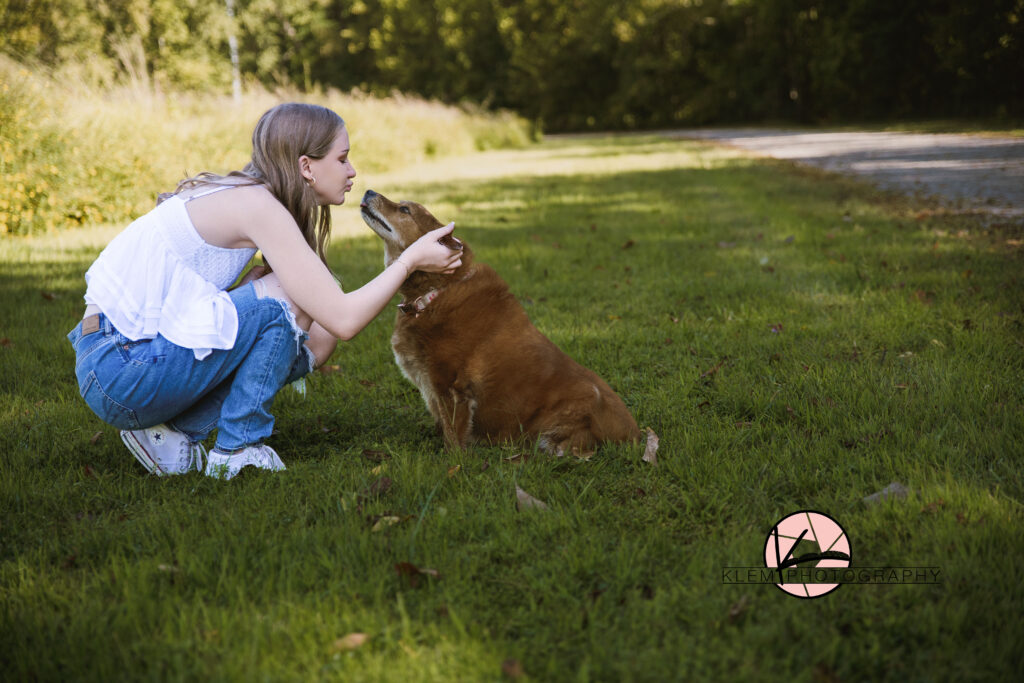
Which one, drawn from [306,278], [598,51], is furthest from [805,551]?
[598,51]

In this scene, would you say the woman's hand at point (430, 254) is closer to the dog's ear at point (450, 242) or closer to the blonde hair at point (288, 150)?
the dog's ear at point (450, 242)

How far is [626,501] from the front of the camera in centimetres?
276

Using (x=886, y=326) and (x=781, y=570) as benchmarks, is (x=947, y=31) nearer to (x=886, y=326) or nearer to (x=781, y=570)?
(x=886, y=326)

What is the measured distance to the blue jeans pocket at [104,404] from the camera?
2.85 metres

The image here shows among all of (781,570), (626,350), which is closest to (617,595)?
(781,570)

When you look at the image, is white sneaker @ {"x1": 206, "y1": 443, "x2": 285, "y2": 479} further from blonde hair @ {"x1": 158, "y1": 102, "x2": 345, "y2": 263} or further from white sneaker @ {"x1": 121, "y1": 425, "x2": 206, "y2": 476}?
blonde hair @ {"x1": 158, "y1": 102, "x2": 345, "y2": 263}

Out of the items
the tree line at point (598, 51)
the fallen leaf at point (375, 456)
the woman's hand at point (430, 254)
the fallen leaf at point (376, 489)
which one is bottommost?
the fallen leaf at point (375, 456)

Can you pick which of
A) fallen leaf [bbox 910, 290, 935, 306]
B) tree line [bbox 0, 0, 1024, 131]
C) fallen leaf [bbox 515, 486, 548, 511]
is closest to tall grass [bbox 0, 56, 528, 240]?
tree line [bbox 0, 0, 1024, 131]

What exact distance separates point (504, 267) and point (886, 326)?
11.4ft

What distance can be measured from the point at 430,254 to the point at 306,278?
53cm

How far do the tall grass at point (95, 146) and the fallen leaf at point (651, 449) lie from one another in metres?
8.09

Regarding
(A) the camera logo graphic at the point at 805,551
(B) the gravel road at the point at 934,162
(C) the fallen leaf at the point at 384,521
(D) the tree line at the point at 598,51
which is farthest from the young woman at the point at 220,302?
(D) the tree line at the point at 598,51

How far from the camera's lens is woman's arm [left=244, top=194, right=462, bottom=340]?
113 inches

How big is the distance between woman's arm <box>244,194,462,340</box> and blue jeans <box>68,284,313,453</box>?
0.67 feet
